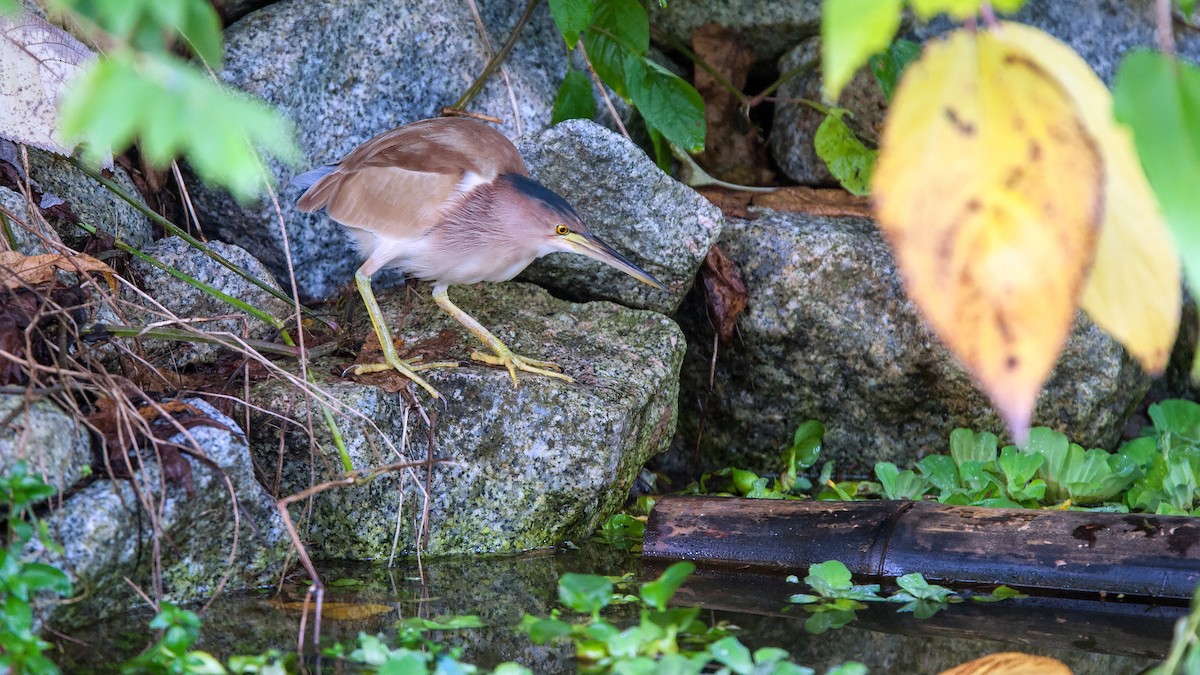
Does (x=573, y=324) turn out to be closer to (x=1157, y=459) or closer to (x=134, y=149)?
(x=134, y=149)

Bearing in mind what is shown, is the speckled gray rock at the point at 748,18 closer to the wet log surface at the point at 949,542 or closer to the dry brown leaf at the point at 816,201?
the dry brown leaf at the point at 816,201

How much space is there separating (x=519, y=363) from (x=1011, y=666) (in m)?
1.61

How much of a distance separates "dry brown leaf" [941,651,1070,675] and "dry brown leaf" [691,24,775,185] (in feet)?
9.23

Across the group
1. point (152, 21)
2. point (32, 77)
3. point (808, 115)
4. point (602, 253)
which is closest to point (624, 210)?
point (602, 253)

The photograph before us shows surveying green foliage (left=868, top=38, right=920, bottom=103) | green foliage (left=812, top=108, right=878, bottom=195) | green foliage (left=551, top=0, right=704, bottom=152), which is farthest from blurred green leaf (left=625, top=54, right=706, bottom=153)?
green foliage (left=868, top=38, right=920, bottom=103)

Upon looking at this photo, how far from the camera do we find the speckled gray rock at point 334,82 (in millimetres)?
3639

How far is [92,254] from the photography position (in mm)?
3100

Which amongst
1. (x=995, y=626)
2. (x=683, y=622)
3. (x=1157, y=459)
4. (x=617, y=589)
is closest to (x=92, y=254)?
(x=617, y=589)

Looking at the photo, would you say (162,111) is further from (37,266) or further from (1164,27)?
(37,266)

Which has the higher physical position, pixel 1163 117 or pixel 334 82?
pixel 334 82

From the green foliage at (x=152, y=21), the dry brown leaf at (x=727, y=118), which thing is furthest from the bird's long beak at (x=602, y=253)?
the green foliage at (x=152, y=21)

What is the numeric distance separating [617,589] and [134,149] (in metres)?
2.27

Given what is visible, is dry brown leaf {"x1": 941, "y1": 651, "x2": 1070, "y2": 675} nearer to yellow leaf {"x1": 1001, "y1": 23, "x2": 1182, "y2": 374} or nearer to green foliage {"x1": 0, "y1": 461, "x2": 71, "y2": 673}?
yellow leaf {"x1": 1001, "y1": 23, "x2": 1182, "y2": 374}

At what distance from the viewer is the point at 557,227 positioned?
338cm
